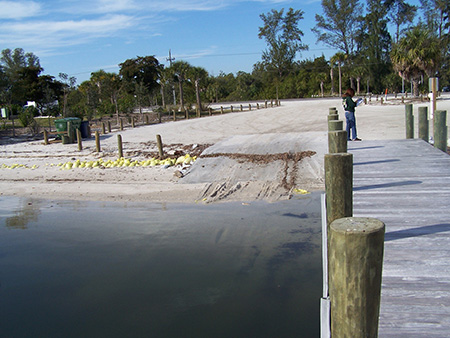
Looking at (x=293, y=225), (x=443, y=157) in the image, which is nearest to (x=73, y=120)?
(x=293, y=225)

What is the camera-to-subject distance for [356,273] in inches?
92.9

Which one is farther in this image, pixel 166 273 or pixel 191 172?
pixel 191 172

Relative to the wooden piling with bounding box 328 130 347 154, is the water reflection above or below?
below

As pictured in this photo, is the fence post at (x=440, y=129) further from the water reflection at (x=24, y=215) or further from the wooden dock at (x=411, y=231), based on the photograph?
the water reflection at (x=24, y=215)

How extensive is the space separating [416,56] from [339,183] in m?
40.8

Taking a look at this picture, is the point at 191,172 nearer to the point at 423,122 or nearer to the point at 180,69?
the point at 423,122

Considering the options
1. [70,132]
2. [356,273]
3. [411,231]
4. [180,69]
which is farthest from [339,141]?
[180,69]

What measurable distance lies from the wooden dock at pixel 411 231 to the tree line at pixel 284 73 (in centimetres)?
3455

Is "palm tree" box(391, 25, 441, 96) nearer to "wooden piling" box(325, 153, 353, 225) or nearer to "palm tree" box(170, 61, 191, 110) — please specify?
"palm tree" box(170, 61, 191, 110)

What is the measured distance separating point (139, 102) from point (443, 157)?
38.3 meters

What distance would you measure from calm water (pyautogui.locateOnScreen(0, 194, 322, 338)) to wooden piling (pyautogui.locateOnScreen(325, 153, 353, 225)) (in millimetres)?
1937

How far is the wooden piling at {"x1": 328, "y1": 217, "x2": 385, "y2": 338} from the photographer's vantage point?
91.2 inches

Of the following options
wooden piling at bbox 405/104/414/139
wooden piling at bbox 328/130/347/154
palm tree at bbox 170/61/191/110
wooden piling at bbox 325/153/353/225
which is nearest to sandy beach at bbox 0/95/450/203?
wooden piling at bbox 405/104/414/139

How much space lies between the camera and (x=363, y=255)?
91.5 inches
